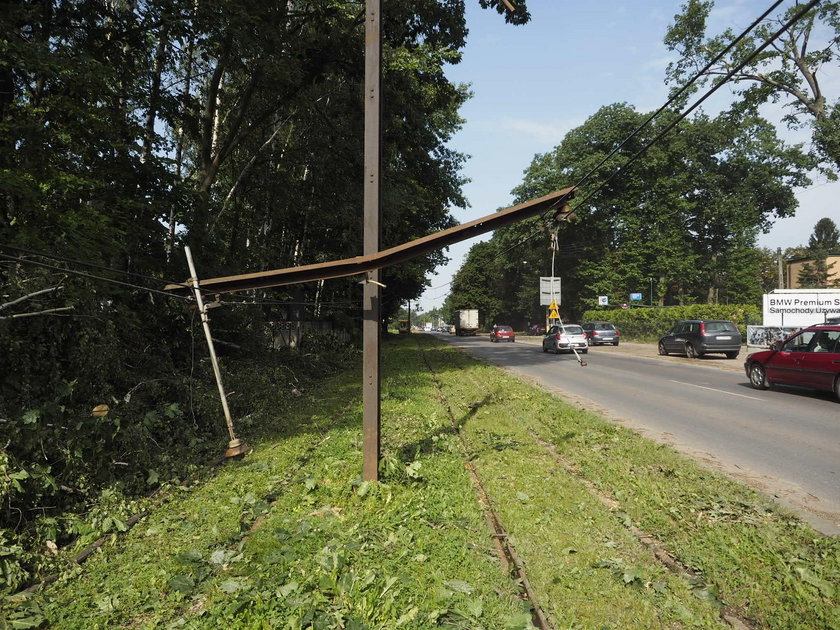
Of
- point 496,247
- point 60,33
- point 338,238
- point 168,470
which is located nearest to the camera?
point 168,470

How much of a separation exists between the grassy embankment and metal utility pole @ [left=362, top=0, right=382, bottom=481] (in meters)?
0.48

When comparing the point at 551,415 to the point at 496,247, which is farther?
the point at 496,247

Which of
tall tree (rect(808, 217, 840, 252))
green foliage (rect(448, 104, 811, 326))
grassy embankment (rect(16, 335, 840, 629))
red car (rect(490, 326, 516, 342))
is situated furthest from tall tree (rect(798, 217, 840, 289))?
grassy embankment (rect(16, 335, 840, 629))

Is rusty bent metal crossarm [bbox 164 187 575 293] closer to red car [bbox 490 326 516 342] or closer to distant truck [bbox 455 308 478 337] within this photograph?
red car [bbox 490 326 516 342]

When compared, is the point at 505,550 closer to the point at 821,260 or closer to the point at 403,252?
the point at 403,252

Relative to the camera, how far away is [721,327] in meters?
23.4

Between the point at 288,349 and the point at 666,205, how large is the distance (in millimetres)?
47357

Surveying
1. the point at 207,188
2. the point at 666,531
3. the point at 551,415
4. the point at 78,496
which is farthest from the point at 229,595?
the point at 207,188

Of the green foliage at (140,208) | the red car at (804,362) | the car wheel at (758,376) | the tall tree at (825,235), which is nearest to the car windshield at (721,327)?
the red car at (804,362)

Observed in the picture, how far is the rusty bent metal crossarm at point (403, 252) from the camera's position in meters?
5.65

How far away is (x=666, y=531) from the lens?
462cm

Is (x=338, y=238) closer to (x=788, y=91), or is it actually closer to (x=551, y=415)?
(x=551, y=415)

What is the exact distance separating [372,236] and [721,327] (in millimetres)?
22464

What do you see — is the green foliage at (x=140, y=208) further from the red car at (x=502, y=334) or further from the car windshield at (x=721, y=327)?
the red car at (x=502, y=334)
